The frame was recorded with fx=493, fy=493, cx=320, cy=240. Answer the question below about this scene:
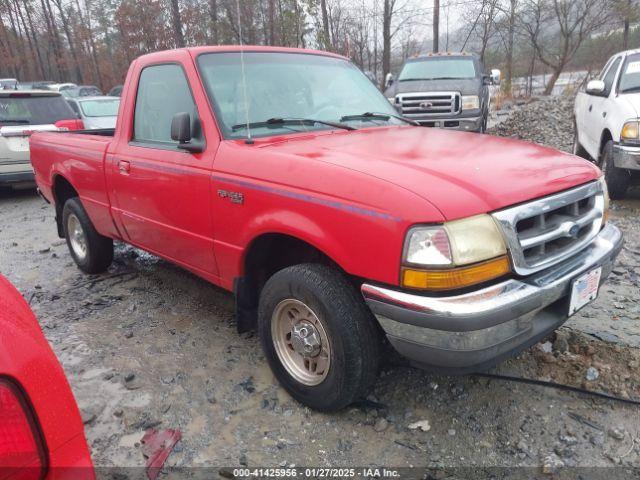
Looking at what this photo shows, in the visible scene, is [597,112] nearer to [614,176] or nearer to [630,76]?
[630,76]

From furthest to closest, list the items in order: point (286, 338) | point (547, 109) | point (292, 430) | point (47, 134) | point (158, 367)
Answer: point (547, 109) → point (47, 134) → point (158, 367) → point (286, 338) → point (292, 430)

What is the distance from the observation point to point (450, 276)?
1.99m

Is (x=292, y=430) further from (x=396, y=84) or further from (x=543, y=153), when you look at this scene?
(x=396, y=84)

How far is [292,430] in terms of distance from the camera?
256 centimetres

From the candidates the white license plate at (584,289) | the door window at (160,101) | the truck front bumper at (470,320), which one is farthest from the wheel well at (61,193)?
the white license plate at (584,289)

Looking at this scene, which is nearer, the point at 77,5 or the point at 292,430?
the point at 292,430

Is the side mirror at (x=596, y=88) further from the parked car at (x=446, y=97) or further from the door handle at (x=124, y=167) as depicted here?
the door handle at (x=124, y=167)

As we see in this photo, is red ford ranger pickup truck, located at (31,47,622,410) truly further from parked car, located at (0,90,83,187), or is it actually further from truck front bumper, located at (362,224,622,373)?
parked car, located at (0,90,83,187)

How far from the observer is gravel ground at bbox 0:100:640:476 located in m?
2.39

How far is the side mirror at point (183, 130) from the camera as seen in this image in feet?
9.29

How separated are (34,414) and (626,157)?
6210mm

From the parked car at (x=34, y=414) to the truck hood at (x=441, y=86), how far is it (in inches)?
376

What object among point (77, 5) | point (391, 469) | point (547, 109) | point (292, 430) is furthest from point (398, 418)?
point (77, 5)

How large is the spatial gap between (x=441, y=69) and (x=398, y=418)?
9.86 meters
